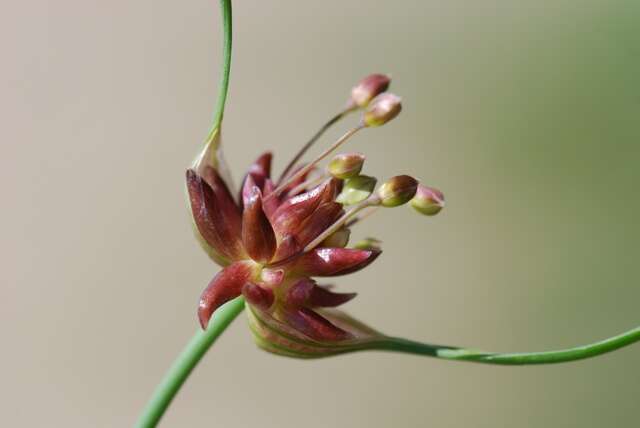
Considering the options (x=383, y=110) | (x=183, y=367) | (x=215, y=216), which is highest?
(x=383, y=110)

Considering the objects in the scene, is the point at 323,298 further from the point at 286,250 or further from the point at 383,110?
the point at 383,110

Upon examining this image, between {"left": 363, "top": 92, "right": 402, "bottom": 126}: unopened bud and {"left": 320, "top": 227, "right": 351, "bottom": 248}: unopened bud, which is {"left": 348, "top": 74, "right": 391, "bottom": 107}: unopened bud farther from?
{"left": 320, "top": 227, "right": 351, "bottom": 248}: unopened bud

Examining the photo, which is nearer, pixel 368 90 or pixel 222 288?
pixel 222 288

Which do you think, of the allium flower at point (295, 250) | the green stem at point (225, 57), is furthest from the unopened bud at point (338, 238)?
the green stem at point (225, 57)

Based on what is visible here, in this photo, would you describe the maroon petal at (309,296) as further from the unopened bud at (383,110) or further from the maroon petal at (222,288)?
the unopened bud at (383,110)

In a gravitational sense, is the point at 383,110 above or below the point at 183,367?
above

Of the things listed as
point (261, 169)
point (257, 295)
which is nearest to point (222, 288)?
point (257, 295)
